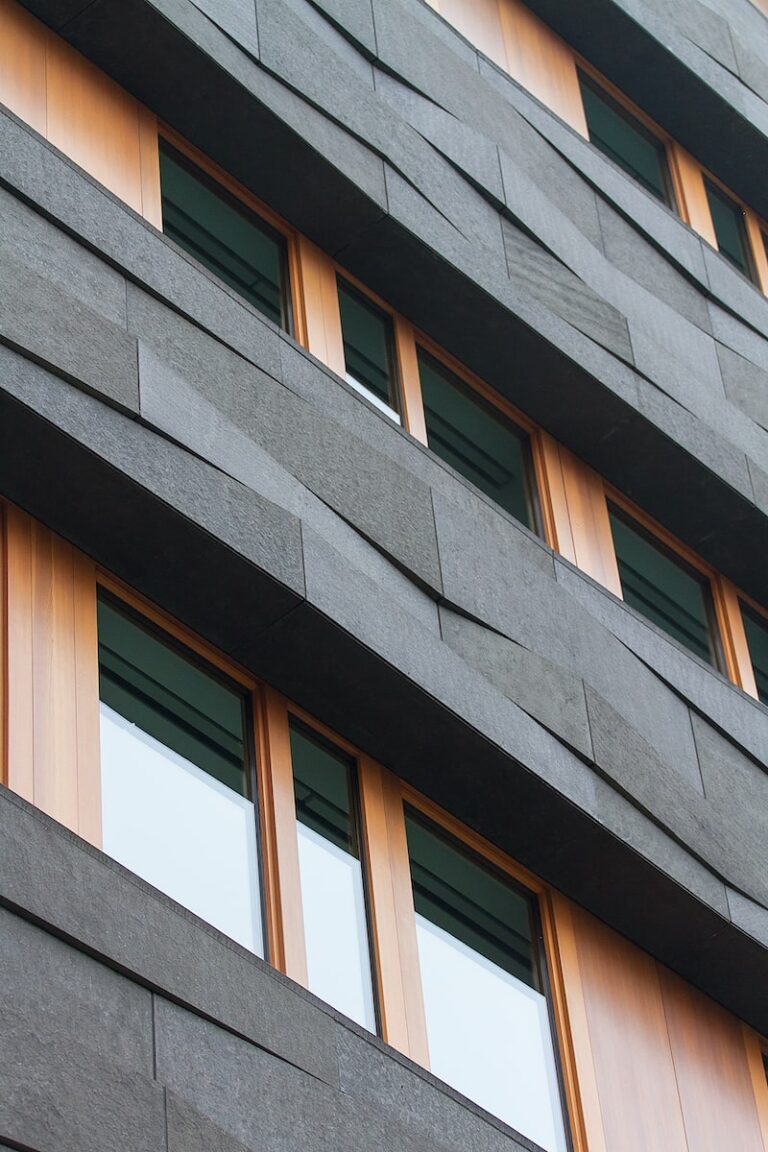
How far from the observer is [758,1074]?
1552cm

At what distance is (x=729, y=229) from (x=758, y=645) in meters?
5.88

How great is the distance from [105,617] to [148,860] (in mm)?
1602

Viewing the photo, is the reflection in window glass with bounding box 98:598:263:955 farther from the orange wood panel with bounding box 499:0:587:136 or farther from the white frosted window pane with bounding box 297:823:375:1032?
the orange wood panel with bounding box 499:0:587:136

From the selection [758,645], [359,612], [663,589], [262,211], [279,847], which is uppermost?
[262,211]

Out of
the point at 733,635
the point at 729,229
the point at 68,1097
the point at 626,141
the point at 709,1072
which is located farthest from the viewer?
the point at 729,229

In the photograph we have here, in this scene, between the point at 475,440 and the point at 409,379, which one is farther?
the point at 475,440

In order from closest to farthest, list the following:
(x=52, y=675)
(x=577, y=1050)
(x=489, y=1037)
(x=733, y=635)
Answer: (x=52, y=675)
(x=489, y=1037)
(x=577, y=1050)
(x=733, y=635)

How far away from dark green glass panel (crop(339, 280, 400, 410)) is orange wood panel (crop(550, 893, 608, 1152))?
13.9 ft

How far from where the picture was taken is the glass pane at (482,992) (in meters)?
13.1

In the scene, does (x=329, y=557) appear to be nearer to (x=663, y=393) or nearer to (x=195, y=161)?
(x=195, y=161)

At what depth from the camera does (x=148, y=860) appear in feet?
38.1

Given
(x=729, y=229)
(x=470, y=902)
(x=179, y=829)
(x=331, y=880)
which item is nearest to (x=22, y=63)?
(x=179, y=829)

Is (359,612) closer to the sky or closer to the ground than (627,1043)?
closer to the sky

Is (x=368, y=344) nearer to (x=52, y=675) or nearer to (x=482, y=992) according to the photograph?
(x=482, y=992)
